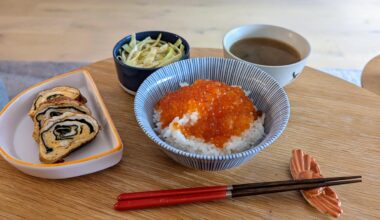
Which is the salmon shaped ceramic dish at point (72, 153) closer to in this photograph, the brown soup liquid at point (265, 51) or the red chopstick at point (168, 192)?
the red chopstick at point (168, 192)

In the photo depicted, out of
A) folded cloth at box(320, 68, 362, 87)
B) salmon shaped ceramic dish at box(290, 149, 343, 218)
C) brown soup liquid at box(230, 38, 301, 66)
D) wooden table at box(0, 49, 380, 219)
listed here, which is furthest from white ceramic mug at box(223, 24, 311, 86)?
folded cloth at box(320, 68, 362, 87)

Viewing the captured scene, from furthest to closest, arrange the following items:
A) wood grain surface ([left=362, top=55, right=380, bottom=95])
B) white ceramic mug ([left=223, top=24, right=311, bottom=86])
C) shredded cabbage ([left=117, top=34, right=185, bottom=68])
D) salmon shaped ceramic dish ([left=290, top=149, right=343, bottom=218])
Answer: wood grain surface ([left=362, top=55, right=380, bottom=95])
shredded cabbage ([left=117, top=34, right=185, bottom=68])
white ceramic mug ([left=223, top=24, right=311, bottom=86])
salmon shaped ceramic dish ([left=290, top=149, right=343, bottom=218])

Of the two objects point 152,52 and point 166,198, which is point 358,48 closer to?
point 152,52

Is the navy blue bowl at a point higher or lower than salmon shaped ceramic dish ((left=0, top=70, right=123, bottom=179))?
higher

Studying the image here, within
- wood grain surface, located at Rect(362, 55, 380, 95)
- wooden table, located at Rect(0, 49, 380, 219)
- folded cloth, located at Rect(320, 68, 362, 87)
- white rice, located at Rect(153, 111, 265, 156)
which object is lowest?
folded cloth, located at Rect(320, 68, 362, 87)

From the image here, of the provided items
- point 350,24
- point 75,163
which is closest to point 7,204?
point 75,163

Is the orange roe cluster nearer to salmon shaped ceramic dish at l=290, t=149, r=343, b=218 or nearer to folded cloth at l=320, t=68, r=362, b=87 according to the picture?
salmon shaped ceramic dish at l=290, t=149, r=343, b=218

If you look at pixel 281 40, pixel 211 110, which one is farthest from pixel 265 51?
pixel 211 110
